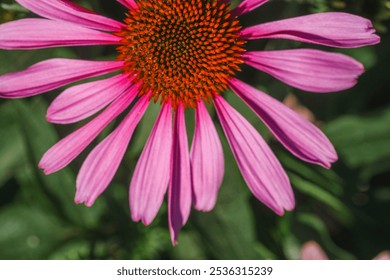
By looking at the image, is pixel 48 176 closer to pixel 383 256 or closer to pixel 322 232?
pixel 322 232

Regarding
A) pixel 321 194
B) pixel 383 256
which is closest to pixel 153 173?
pixel 321 194

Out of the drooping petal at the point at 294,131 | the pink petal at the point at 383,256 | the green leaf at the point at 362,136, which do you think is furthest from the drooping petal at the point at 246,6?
the pink petal at the point at 383,256

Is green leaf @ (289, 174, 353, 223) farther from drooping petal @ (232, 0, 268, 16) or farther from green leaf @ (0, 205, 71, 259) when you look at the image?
green leaf @ (0, 205, 71, 259)

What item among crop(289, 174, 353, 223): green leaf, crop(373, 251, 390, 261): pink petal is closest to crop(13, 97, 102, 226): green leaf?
crop(289, 174, 353, 223): green leaf

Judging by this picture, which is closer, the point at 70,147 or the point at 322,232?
the point at 70,147

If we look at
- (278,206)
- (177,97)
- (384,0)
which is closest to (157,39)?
(177,97)
